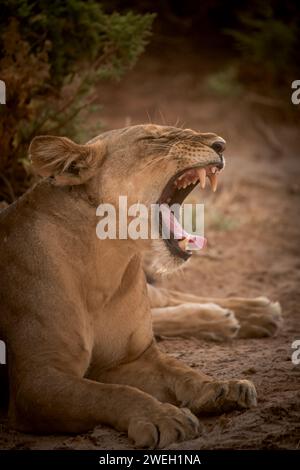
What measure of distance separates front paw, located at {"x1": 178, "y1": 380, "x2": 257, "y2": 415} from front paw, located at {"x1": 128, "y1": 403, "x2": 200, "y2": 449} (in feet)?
0.81

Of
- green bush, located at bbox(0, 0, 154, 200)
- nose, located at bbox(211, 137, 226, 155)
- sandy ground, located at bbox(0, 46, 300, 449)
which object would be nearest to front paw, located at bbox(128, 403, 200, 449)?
sandy ground, located at bbox(0, 46, 300, 449)

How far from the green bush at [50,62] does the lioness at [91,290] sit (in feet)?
4.58

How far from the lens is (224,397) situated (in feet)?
10.3

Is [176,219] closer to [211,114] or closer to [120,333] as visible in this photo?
[120,333]

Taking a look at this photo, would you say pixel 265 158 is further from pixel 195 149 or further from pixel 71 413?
pixel 71 413

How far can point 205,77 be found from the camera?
10461 mm

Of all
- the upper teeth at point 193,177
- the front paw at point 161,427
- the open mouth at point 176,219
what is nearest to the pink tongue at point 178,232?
the open mouth at point 176,219

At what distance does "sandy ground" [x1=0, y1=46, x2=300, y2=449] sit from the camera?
9.73ft

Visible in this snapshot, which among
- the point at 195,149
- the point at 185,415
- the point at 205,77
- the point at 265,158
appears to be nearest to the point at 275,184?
the point at 265,158

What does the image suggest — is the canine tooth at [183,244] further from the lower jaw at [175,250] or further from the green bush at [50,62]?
the green bush at [50,62]

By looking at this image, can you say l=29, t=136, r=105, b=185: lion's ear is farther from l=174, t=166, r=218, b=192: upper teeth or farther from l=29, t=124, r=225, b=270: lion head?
l=174, t=166, r=218, b=192: upper teeth

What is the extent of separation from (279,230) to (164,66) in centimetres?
465

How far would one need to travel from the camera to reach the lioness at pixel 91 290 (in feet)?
9.92
